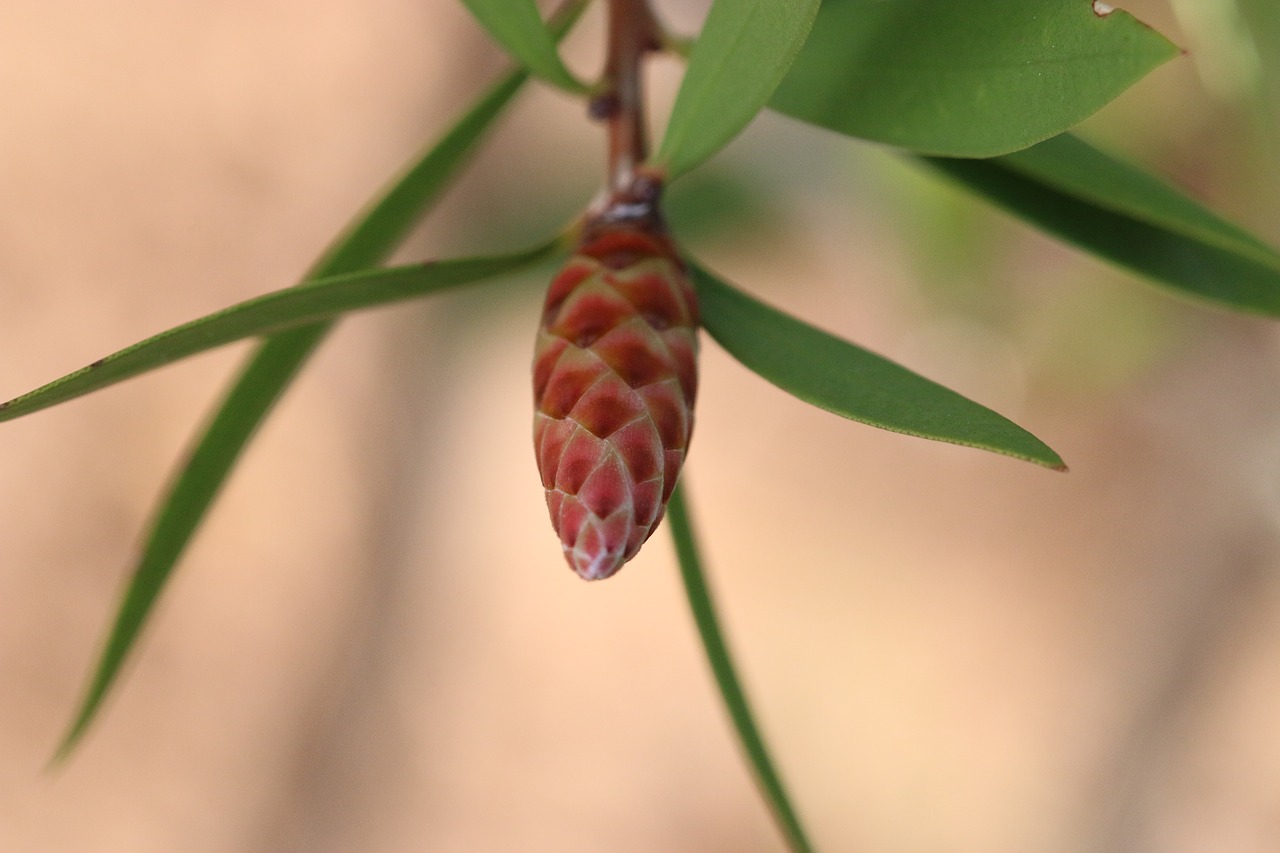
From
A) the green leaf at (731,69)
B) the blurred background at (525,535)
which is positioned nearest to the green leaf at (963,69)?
the green leaf at (731,69)

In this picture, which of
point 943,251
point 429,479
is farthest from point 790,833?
point 429,479

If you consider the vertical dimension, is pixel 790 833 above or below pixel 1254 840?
above

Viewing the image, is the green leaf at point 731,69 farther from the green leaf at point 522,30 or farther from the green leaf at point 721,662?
the green leaf at point 721,662

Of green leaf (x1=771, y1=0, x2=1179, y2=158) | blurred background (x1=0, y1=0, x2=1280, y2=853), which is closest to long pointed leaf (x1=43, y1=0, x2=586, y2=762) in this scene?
green leaf (x1=771, y1=0, x2=1179, y2=158)

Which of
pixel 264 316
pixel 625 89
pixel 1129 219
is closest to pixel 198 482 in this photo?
pixel 264 316

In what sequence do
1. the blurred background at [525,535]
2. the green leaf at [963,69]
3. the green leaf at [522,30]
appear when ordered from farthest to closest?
1. the blurred background at [525,535]
2. the green leaf at [522,30]
3. the green leaf at [963,69]

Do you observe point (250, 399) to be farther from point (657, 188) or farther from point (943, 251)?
point (943, 251)

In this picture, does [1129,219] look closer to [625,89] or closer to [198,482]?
[625,89]
